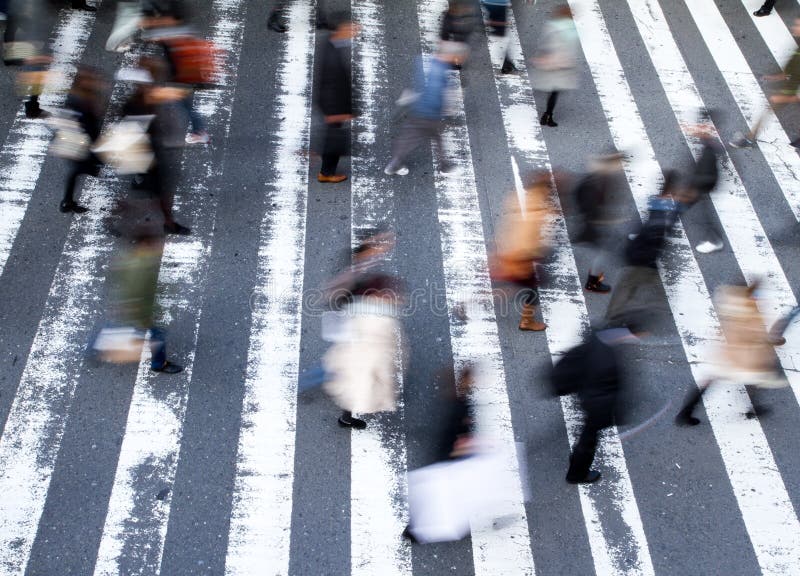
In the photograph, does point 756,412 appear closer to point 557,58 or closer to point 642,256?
point 642,256

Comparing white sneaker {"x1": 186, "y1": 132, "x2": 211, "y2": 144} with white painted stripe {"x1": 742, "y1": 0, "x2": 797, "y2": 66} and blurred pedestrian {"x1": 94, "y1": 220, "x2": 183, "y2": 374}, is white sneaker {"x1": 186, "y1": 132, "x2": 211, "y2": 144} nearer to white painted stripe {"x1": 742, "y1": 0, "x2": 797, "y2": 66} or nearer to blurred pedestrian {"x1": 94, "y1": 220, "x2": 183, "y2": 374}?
blurred pedestrian {"x1": 94, "y1": 220, "x2": 183, "y2": 374}

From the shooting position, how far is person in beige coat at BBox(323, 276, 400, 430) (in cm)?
675

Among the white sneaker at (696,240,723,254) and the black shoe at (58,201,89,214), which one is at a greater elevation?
the black shoe at (58,201,89,214)

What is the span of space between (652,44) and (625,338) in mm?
7145

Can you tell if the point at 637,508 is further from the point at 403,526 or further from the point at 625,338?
the point at 403,526

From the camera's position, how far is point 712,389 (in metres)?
7.84

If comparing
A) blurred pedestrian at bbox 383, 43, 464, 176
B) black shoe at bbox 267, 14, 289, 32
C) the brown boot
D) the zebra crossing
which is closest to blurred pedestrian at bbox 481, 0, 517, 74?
the zebra crossing

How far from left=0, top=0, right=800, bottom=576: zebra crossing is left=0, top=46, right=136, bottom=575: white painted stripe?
2 cm

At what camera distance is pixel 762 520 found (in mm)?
6906

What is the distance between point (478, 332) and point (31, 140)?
5836 mm

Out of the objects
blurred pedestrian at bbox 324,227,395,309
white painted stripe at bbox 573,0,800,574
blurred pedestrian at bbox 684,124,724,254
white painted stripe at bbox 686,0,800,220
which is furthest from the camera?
white painted stripe at bbox 686,0,800,220

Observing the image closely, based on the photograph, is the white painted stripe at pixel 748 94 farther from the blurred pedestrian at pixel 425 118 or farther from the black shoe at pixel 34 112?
the black shoe at pixel 34 112

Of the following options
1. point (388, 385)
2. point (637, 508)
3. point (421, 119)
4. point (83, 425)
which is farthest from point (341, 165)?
point (637, 508)

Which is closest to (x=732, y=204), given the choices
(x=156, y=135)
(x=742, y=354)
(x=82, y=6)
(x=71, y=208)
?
(x=742, y=354)
